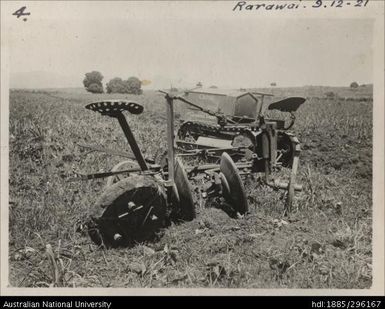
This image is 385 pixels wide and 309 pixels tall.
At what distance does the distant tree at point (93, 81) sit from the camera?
4266 millimetres

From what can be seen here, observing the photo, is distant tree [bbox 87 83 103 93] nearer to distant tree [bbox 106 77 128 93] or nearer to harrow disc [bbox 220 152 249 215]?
distant tree [bbox 106 77 128 93]

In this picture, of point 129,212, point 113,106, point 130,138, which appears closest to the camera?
point 113,106

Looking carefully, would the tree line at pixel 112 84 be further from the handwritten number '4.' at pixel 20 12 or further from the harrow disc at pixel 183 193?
the harrow disc at pixel 183 193

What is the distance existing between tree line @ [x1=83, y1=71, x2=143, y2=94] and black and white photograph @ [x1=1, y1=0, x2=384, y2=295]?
0.05 metres

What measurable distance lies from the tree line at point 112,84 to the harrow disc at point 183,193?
1.13 metres

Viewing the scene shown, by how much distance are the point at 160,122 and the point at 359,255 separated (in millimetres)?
5103

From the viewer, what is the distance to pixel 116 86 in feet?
15.8

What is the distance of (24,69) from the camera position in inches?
154

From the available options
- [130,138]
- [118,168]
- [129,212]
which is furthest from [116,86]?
[129,212]

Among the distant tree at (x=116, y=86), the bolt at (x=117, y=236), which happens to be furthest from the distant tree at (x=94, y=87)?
the bolt at (x=117, y=236)

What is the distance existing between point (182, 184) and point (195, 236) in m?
0.52

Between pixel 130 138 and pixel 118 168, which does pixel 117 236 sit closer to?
pixel 130 138

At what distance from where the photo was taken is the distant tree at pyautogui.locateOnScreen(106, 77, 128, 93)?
14.9 feet
